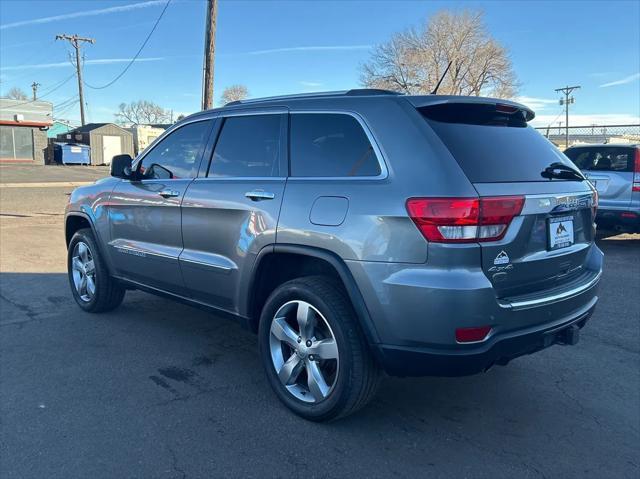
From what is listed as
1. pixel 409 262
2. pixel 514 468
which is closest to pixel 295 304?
pixel 409 262

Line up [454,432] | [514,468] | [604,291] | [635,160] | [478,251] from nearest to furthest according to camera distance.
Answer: [478,251], [514,468], [454,432], [604,291], [635,160]

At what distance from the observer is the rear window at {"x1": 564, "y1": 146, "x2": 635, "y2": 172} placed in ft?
29.4

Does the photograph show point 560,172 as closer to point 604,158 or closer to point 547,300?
point 547,300

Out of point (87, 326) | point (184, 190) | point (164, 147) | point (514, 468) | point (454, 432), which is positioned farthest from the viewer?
point (87, 326)

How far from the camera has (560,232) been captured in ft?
10.3

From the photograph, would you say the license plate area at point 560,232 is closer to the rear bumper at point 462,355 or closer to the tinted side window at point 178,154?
the rear bumper at point 462,355

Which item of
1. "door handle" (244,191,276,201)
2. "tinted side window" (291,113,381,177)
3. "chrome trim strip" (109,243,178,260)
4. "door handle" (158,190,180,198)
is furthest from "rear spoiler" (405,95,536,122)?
"chrome trim strip" (109,243,178,260)

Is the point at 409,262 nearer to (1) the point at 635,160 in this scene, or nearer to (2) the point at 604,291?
(2) the point at 604,291

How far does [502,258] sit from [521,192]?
0.39m

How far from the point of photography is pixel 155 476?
2.75 meters

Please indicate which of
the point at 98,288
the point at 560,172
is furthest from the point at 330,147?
the point at 98,288

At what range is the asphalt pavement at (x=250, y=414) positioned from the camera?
2885 millimetres

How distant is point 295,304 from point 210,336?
1.74 meters

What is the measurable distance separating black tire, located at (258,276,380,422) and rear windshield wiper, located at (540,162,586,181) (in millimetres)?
1406
